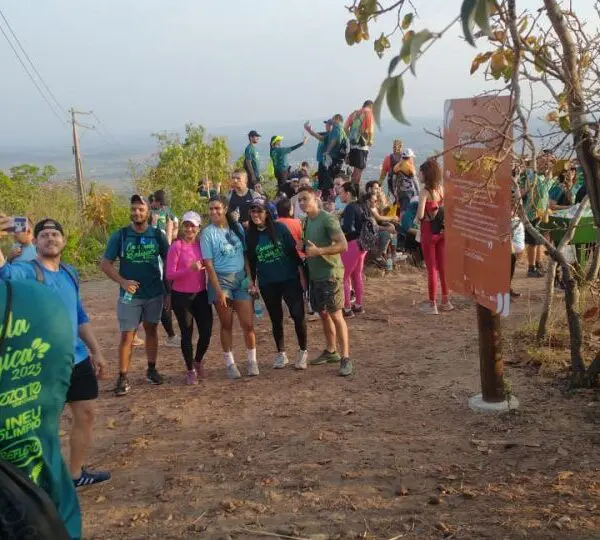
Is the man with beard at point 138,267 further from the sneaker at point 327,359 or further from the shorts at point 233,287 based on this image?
the sneaker at point 327,359

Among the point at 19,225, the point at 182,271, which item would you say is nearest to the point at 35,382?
the point at 19,225

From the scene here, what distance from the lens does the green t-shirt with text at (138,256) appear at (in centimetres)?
623

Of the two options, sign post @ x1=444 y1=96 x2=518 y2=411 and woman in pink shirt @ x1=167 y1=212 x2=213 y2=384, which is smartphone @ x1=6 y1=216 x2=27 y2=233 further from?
sign post @ x1=444 y1=96 x2=518 y2=411

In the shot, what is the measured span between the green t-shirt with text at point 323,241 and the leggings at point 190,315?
104 cm

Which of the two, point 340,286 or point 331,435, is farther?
point 340,286

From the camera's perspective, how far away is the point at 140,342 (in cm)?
810

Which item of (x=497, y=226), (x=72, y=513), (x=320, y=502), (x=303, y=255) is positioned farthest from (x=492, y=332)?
(x=72, y=513)

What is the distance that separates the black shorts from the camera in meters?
4.27

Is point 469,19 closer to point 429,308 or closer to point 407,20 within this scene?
point 407,20

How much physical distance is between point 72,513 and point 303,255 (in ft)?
16.2

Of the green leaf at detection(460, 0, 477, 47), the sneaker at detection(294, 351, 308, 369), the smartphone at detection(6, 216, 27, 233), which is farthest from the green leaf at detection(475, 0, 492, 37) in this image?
the sneaker at detection(294, 351, 308, 369)

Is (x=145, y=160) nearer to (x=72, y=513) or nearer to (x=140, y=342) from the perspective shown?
(x=140, y=342)

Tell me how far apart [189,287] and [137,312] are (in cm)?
51

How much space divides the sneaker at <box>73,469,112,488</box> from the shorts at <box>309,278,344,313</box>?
101 inches
